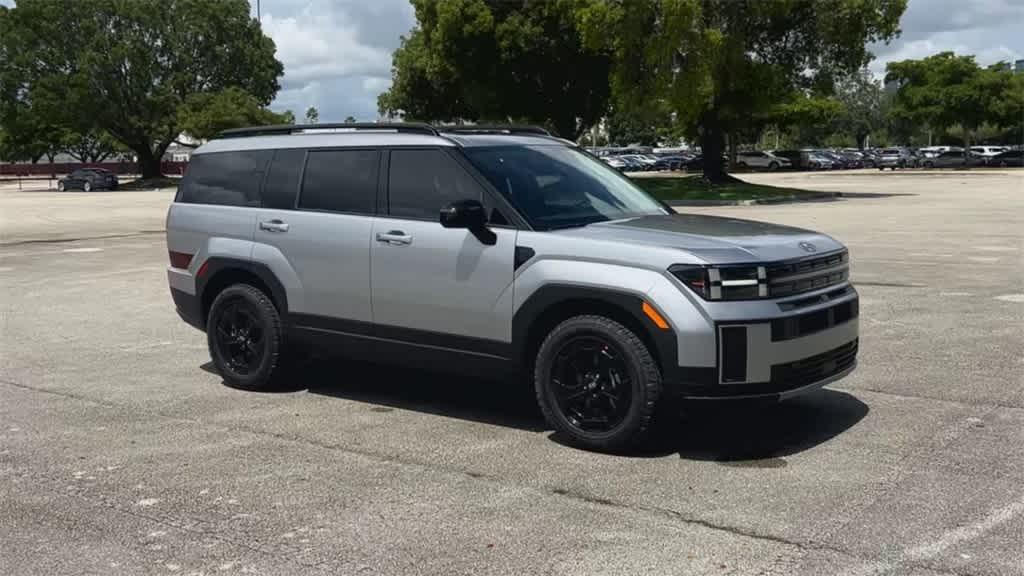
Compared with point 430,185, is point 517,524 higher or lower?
lower

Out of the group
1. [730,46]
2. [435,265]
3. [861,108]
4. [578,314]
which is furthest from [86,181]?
[861,108]

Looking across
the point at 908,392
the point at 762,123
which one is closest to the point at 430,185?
the point at 908,392

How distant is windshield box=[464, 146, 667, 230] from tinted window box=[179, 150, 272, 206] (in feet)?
6.55

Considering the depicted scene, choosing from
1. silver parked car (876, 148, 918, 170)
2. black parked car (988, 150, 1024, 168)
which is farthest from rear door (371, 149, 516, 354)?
black parked car (988, 150, 1024, 168)

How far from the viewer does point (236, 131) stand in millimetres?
8305

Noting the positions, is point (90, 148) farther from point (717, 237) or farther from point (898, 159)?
point (717, 237)

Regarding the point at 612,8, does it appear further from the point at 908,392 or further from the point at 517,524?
the point at 517,524

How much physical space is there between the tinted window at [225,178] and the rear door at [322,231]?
17 cm

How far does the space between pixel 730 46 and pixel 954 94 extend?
46.6 m

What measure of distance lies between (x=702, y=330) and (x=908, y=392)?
259 centimetres

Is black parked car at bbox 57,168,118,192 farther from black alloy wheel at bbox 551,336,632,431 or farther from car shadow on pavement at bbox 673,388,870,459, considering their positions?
black alloy wheel at bbox 551,336,632,431

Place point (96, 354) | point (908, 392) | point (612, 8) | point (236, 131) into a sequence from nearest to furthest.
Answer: point (908, 392)
point (236, 131)
point (96, 354)
point (612, 8)

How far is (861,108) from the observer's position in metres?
124

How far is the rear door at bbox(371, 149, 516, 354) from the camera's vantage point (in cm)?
649
